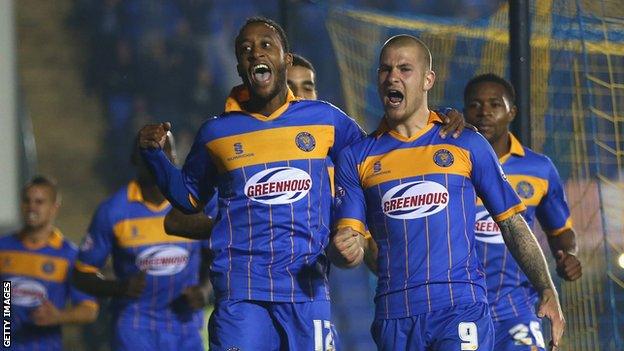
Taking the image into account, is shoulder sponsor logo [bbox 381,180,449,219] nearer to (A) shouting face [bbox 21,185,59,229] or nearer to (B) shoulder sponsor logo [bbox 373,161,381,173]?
(B) shoulder sponsor logo [bbox 373,161,381,173]

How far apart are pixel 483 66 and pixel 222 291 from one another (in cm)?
341

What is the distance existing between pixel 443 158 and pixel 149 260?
2.64 m

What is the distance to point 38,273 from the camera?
8.57 meters

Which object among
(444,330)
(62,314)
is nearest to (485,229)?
(444,330)

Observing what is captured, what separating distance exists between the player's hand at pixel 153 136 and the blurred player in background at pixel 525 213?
1578mm

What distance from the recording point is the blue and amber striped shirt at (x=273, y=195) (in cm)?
541

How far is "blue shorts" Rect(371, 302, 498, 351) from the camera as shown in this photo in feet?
16.3

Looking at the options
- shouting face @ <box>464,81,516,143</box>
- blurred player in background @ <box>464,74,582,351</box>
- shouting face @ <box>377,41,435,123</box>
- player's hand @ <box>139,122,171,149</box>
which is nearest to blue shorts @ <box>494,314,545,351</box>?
blurred player in background @ <box>464,74,582,351</box>

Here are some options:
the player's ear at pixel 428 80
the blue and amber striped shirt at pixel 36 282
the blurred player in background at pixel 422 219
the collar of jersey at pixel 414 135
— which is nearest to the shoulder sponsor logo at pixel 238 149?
the blurred player in background at pixel 422 219

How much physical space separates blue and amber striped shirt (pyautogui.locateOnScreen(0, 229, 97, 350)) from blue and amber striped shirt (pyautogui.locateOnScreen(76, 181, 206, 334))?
920mm

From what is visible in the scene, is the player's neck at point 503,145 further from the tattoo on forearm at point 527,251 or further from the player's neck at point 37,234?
the player's neck at point 37,234

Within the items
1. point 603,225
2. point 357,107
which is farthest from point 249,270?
point 357,107

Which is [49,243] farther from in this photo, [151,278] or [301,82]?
[301,82]

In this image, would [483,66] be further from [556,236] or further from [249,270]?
[249,270]
